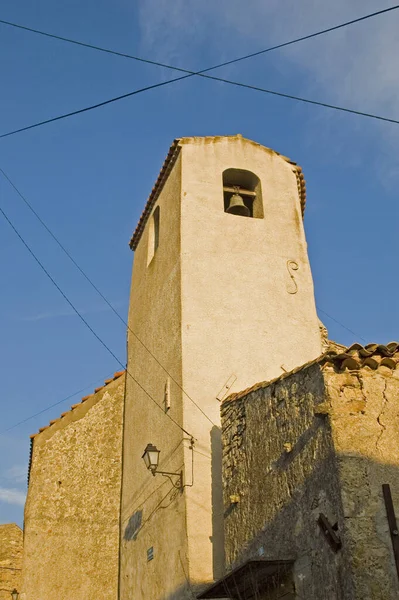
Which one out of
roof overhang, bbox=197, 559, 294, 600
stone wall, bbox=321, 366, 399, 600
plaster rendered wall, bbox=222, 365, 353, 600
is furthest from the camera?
roof overhang, bbox=197, 559, 294, 600

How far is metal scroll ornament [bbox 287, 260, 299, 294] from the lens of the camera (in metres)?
12.9

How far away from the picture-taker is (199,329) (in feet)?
38.9

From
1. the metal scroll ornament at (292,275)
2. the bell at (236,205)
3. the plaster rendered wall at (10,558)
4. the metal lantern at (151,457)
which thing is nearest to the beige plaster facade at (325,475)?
the metal lantern at (151,457)

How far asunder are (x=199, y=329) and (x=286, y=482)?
4.28 m

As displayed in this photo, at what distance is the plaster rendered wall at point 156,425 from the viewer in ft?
34.8

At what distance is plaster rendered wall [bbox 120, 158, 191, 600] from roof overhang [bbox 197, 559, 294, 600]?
1283 millimetres

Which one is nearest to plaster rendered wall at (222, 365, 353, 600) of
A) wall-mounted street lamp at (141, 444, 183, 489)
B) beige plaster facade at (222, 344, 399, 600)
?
beige plaster facade at (222, 344, 399, 600)

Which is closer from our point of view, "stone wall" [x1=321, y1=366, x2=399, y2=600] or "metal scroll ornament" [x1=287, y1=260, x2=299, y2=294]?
"stone wall" [x1=321, y1=366, x2=399, y2=600]

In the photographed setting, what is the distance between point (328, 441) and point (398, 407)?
918 millimetres

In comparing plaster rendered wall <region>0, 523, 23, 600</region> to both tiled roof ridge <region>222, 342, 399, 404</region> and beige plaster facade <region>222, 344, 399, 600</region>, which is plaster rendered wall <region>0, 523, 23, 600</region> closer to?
beige plaster facade <region>222, 344, 399, 600</region>

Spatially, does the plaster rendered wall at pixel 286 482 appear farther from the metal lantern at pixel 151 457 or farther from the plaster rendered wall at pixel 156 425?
the metal lantern at pixel 151 457

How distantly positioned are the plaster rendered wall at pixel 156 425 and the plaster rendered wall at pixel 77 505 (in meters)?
0.41

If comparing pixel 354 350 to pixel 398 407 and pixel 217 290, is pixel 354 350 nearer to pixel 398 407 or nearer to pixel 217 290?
pixel 398 407

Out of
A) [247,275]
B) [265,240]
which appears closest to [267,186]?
[265,240]
